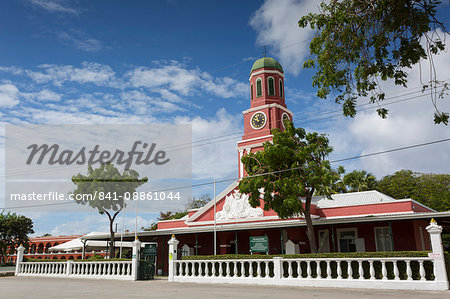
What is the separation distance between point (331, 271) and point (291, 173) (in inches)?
293

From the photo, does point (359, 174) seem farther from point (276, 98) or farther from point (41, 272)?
point (41, 272)

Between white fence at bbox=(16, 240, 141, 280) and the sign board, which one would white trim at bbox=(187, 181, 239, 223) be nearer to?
the sign board

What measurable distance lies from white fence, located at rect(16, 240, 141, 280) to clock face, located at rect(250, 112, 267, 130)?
17.7 metres

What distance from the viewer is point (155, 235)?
1141 inches

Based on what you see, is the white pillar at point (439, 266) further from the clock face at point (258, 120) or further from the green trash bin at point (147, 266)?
the clock face at point (258, 120)

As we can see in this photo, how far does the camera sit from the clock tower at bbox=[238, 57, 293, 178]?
34.1 m

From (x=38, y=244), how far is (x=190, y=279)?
5126 centimetres

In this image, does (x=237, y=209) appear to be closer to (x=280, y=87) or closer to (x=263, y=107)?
(x=263, y=107)

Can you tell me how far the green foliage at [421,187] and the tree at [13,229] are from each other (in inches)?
1574

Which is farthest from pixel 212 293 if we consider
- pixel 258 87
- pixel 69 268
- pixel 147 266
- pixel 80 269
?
pixel 258 87

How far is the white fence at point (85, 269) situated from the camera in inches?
802

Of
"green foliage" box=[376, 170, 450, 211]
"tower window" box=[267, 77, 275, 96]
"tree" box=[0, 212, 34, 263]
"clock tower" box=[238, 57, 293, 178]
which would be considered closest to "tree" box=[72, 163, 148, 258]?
"clock tower" box=[238, 57, 293, 178]

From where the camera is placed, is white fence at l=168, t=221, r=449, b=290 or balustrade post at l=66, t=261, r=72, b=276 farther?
balustrade post at l=66, t=261, r=72, b=276

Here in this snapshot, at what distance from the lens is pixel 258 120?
3491 centimetres
